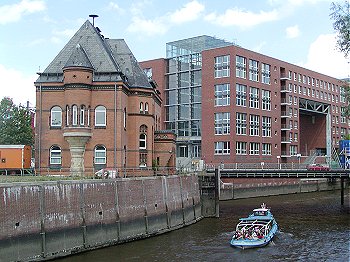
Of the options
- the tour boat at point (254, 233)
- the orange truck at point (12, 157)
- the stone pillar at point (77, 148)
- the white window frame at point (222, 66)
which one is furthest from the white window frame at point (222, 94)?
the orange truck at point (12, 157)

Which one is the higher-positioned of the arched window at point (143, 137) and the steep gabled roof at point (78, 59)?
the steep gabled roof at point (78, 59)

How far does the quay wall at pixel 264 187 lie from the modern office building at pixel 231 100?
154 inches

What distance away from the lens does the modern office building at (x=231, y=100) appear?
Result: 83.1 metres

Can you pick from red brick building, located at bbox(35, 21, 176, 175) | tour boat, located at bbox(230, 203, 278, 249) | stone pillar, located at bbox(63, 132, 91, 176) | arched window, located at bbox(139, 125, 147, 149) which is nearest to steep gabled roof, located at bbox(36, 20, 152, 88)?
red brick building, located at bbox(35, 21, 176, 175)

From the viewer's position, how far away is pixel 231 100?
8225 cm

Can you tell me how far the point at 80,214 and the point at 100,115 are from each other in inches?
668

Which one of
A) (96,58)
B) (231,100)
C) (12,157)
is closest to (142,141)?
(96,58)

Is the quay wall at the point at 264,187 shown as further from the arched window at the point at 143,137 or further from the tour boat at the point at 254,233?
the tour boat at the point at 254,233

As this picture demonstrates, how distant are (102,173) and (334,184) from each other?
246ft

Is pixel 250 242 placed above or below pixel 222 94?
below

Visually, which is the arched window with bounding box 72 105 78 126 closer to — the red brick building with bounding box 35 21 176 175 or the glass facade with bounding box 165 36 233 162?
the red brick building with bounding box 35 21 176 175

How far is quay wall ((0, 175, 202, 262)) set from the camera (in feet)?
92.0

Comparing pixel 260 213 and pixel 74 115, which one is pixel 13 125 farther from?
pixel 260 213

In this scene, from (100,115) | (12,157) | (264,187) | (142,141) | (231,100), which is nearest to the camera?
(12,157)
